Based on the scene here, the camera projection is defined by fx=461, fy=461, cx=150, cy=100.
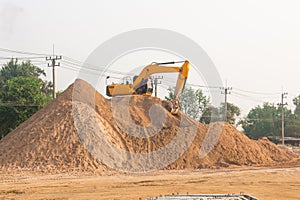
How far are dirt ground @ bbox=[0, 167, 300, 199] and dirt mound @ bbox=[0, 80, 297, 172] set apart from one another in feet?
7.59

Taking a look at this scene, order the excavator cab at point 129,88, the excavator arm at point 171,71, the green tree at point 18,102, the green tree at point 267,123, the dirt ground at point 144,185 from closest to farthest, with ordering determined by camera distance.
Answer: the dirt ground at point 144,185, the excavator arm at point 171,71, the excavator cab at point 129,88, the green tree at point 18,102, the green tree at point 267,123

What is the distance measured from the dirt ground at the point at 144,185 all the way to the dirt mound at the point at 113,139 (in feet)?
7.59

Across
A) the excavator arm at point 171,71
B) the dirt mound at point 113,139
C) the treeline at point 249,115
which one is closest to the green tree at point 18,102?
the dirt mound at point 113,139

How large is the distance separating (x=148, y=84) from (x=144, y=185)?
9433 millimetres

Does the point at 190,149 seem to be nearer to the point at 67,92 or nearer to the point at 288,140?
the point at 67,92

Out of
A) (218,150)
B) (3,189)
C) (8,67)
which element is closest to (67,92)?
(218,150)

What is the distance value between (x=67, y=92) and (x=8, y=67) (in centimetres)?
4331

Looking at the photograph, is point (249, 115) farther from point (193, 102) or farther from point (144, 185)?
point (144, 185)

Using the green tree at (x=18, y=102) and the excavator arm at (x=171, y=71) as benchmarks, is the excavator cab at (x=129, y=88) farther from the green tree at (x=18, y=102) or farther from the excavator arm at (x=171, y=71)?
the green tree at (x=18, y=102)

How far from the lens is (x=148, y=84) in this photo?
2925 cm

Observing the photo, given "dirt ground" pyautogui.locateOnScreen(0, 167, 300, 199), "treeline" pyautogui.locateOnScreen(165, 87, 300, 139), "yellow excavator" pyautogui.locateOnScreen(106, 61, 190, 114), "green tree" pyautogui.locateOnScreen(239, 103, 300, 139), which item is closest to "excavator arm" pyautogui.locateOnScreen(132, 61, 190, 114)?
"yellow excavator" pyautogui.locateOnScreen(106, 61, 190, 114)

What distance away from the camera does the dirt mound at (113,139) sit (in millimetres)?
27219

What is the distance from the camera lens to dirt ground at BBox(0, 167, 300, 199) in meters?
18.2

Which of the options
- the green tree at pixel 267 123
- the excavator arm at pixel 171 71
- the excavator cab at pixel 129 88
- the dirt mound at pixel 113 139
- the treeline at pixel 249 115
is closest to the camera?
the dirt mound at pixel 113 139
